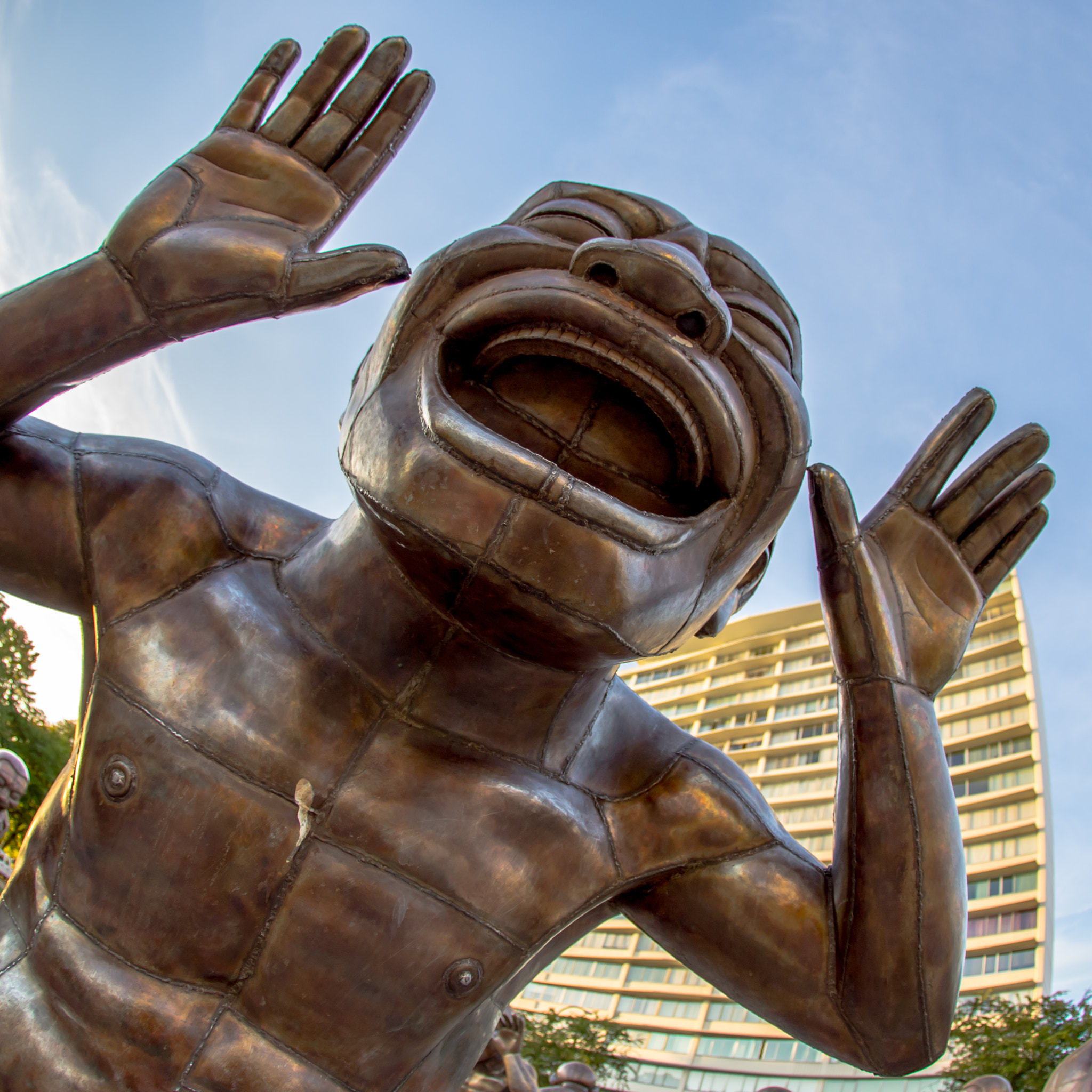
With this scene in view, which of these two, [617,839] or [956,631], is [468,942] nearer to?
[617,839]

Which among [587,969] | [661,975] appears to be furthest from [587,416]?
[587,969]

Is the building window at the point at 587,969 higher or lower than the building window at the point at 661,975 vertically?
lower

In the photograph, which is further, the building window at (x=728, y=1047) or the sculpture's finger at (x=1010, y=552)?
the building window at (x=728, y=1047)

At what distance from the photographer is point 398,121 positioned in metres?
2.17

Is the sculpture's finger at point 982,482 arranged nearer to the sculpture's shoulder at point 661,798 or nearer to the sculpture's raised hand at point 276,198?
the sculpture's shoulder at point 661,798

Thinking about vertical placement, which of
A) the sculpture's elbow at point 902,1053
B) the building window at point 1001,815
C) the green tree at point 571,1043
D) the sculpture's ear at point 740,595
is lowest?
the green tree at point 571,1043

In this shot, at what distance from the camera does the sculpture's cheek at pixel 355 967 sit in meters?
1.67

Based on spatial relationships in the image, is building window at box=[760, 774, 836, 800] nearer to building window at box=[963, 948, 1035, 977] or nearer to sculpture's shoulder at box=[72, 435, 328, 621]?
building window at box=[963, 948, 1035, 977]

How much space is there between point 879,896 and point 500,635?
3.12 feet

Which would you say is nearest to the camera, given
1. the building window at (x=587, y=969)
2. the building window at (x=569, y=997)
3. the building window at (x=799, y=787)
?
the building window at (x=569, y=997)

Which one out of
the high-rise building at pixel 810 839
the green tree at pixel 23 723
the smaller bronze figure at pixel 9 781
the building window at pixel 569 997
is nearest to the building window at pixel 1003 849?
the high-rise building at pixel 810 839

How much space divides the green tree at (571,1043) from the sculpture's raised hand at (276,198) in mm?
17569

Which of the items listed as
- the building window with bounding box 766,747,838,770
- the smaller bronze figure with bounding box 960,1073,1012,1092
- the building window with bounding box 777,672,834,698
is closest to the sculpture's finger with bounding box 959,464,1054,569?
the smaller bronze figure with bounding box 960,1073,1012,1092

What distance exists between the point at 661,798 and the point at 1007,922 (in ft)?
108
